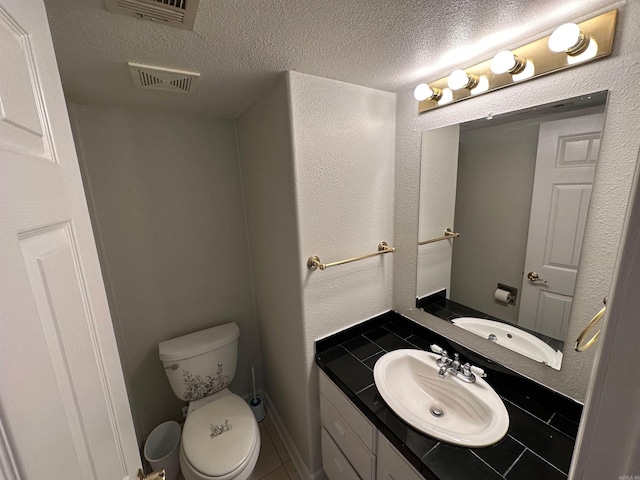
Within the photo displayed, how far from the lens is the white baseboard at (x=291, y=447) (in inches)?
60.8

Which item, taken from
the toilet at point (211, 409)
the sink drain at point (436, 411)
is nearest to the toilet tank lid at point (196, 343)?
the toilet at point (211, 409)

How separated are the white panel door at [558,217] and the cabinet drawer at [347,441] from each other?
874 mm

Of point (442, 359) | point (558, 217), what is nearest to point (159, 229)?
point (442, 359)

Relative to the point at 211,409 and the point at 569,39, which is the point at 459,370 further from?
the point at 211,409

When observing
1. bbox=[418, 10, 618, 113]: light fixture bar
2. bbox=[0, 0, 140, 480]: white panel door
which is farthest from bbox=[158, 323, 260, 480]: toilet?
bbox=[418, 10, 618, 113]: light fixture bar

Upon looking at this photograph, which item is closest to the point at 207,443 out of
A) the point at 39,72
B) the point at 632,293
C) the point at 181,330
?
the point at 181,330

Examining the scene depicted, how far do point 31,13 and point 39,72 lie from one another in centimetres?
11

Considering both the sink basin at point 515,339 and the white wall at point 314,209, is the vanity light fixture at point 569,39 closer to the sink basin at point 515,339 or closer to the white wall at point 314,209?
the white wall at point 314,209

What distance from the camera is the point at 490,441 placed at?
2.84 ft

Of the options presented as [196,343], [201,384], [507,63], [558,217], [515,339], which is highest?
[507,63]

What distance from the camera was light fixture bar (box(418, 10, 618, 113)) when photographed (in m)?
0.78

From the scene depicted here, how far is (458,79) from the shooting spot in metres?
1.07

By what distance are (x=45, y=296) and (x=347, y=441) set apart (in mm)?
1302

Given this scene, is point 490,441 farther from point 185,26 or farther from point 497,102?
point 185,26
